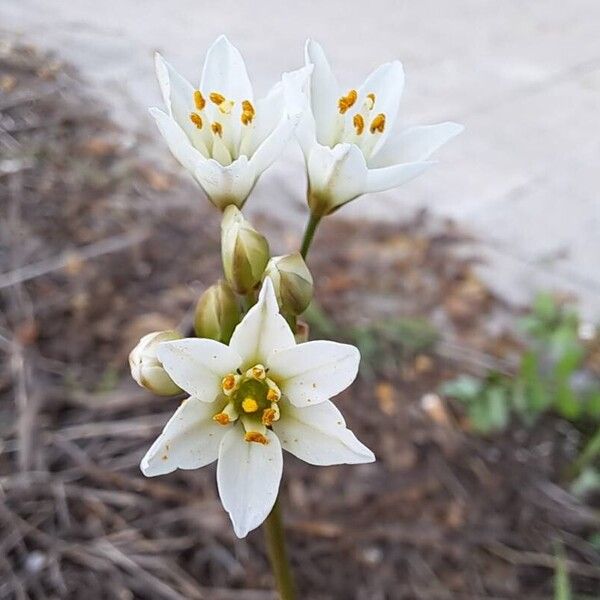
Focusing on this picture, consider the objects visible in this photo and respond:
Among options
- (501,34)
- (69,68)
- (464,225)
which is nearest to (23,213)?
(69,68)

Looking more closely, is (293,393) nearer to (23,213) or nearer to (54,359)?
(54,359)

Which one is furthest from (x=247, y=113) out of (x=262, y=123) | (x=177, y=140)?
(x=177, y=140)

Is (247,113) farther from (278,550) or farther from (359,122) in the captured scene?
(278,550)

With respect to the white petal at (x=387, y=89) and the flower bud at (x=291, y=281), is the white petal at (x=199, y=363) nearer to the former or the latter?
the flower bud at (x=291, y=281)

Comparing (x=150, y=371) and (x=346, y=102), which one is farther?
(x=346, y=102)

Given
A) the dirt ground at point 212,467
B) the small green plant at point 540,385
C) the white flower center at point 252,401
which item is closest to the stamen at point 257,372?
the white flower center at point 252,401

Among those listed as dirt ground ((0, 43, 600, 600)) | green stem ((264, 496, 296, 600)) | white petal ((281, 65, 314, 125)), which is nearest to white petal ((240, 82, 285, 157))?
white petal ((281, 65, 314, 125))
